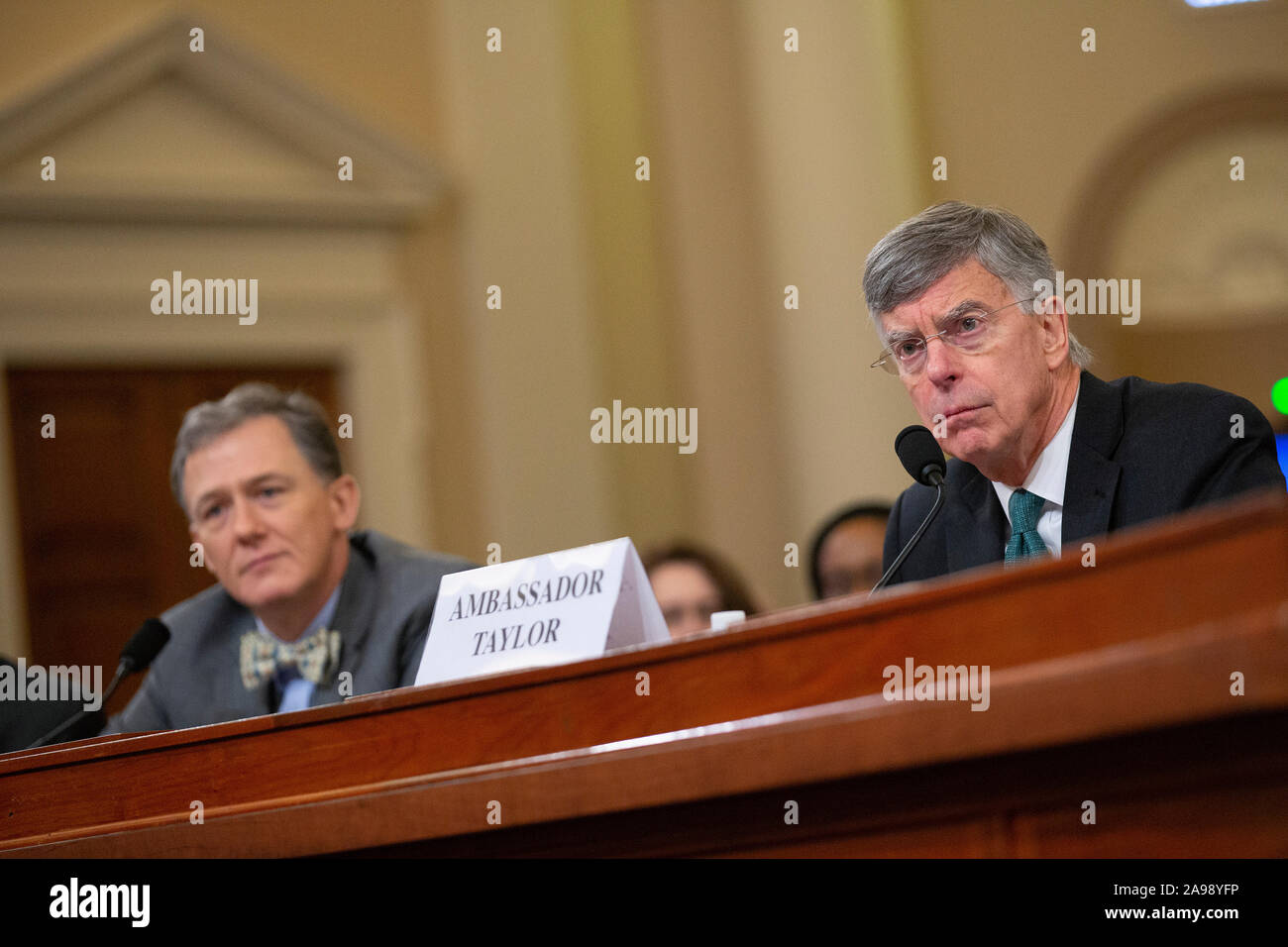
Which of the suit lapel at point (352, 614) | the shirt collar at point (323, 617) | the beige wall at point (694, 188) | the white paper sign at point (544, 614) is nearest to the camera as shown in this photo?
the white paper sign at point (544, 614)

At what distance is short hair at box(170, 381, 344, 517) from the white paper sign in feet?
3.39

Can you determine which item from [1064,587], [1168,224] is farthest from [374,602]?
[1168,224]

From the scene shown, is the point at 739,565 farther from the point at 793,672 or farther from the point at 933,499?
the point at 793,672

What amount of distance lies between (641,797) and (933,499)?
948 millimetres

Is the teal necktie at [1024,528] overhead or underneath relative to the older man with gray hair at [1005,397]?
underneath

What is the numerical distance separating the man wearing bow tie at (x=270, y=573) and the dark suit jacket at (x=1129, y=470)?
946 mm

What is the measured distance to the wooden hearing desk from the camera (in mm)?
1187

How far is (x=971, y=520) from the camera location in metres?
2.14

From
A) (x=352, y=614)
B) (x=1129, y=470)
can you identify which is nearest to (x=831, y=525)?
(x=352, y=614)

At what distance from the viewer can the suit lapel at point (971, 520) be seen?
2.07 metres

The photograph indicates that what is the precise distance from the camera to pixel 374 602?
8.97ft

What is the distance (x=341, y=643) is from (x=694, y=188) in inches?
176

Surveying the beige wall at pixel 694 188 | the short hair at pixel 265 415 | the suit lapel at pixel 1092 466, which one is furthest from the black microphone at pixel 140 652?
the beige wall at pixel 694 188

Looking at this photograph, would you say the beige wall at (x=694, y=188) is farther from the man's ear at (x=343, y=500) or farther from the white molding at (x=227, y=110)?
the man's ear at (x=343, y=500)
